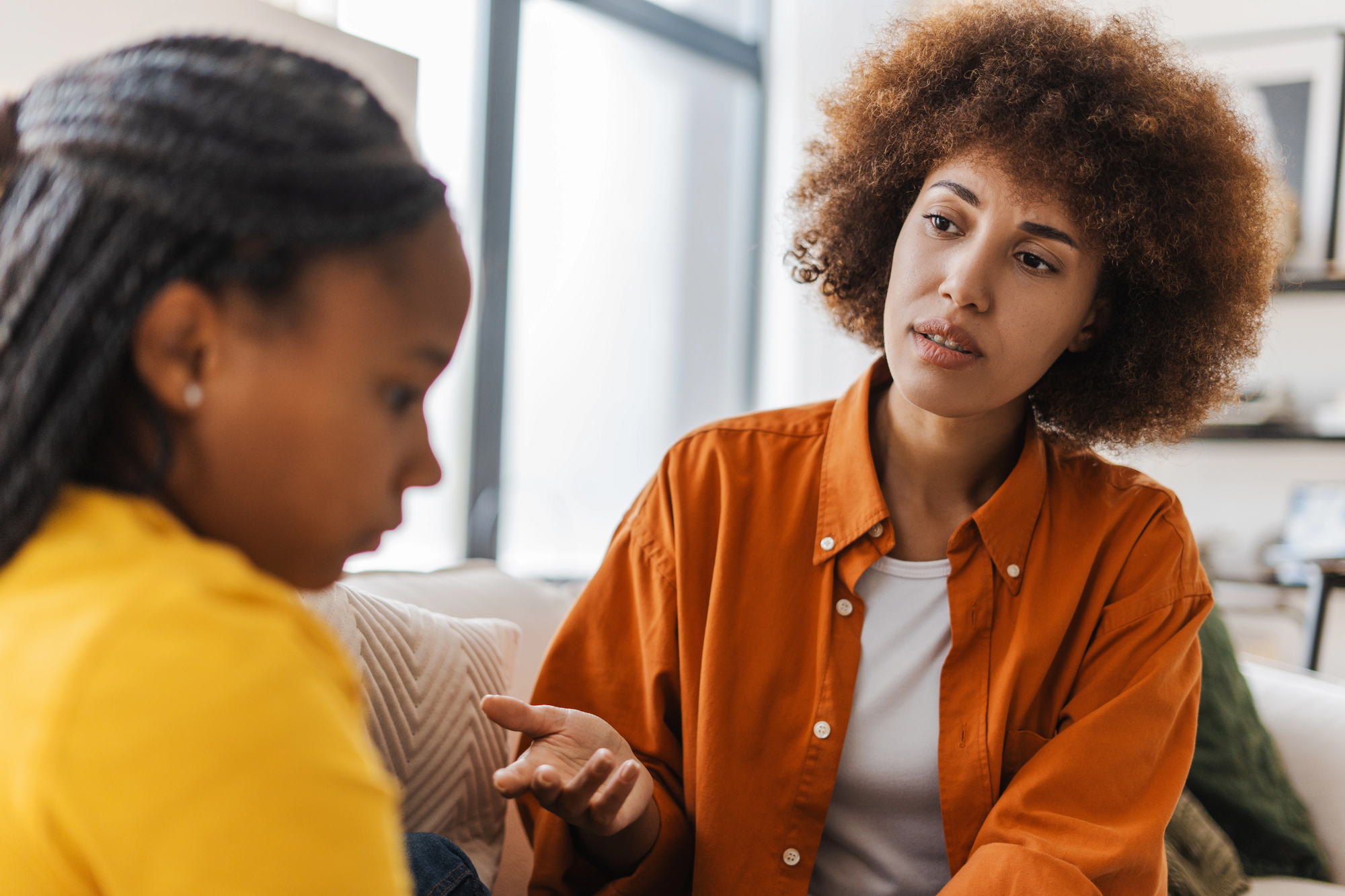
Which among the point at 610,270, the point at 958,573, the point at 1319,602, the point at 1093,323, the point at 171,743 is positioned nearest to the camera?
the point at 171,743

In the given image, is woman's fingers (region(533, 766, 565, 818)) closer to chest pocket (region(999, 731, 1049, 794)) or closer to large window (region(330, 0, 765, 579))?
chest pocket (region(999, 731, 1049, 794))

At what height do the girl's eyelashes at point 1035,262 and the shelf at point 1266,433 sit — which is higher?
the girl's eyelashes at point 1035,262

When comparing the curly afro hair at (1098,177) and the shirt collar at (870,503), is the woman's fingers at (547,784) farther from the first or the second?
the curly afro hair at (1098,177)

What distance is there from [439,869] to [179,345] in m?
0.56

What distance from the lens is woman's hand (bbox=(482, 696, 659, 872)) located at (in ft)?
2.81

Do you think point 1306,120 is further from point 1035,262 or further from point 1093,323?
point 1035,262

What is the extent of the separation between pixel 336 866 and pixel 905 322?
2.96 ft

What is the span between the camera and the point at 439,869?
86 centimetres

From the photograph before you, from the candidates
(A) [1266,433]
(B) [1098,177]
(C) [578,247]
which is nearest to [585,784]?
(B) [1098,177]

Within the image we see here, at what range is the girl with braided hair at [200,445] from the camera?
1.28 ft

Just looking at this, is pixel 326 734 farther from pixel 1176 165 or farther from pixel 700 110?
pixel 700 110

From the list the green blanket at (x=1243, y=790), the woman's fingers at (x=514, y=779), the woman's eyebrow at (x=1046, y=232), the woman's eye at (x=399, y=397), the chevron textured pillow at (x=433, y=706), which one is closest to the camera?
the woman's eye at (x=399, y=397)

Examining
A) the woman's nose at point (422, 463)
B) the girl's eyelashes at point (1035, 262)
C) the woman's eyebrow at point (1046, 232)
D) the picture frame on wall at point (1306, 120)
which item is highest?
the picture frame on wall at point (1306, 120)

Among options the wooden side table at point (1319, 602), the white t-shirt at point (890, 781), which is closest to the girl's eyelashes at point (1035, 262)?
the white t-shirt at point (890, 781)
